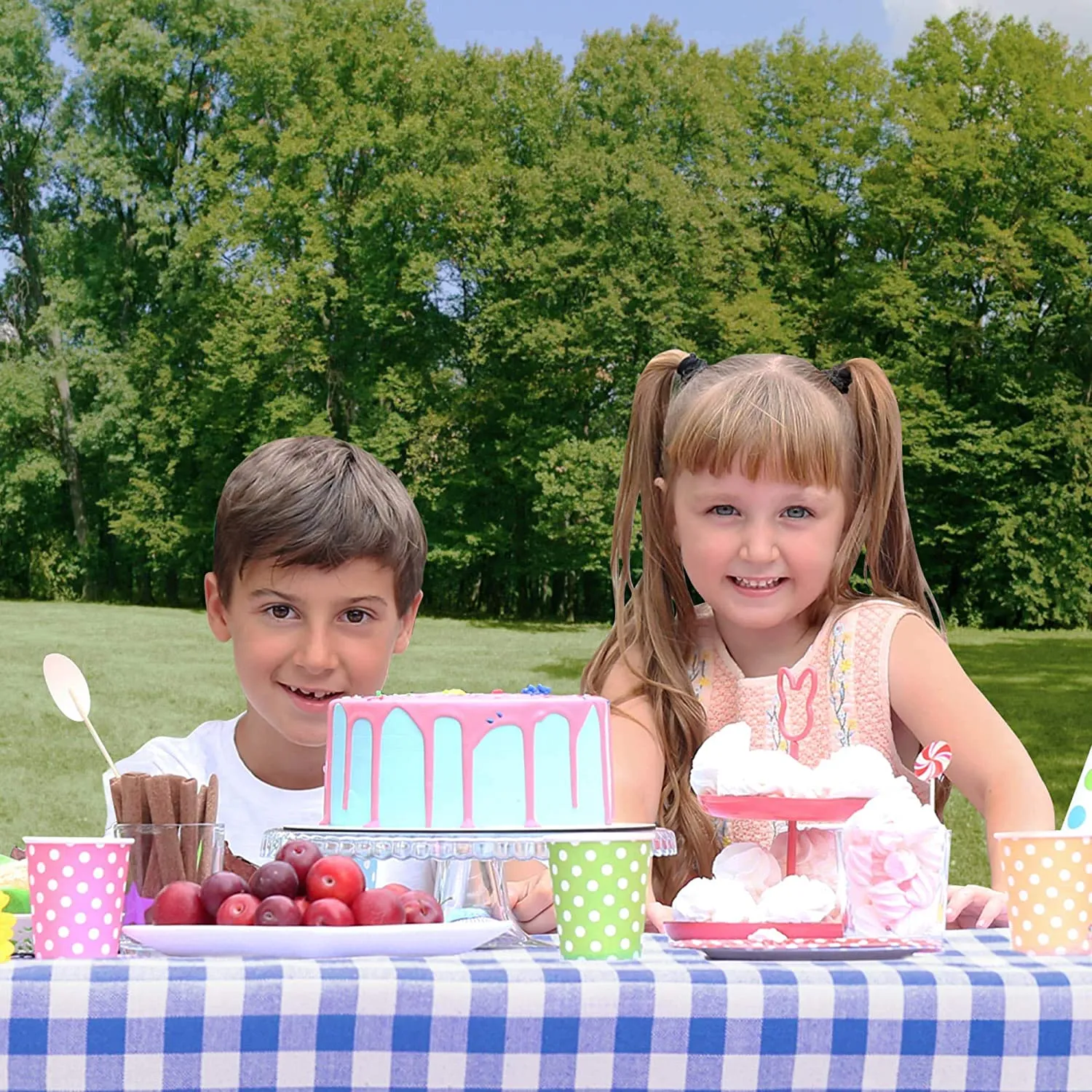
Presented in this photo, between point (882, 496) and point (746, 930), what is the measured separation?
1.25m

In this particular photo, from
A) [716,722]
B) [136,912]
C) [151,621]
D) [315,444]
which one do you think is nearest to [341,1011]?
[136,912]

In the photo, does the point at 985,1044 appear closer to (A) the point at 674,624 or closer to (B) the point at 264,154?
(A) the point at 674,624

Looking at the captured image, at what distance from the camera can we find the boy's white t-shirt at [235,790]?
2826 millimetres

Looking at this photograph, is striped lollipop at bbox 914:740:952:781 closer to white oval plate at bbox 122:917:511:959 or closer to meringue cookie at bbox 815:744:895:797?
meringue cookie at bbox 815:744:895:797

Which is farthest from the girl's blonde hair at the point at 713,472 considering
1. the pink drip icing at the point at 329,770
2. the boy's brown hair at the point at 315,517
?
the pink drip icing at the point at 329,770

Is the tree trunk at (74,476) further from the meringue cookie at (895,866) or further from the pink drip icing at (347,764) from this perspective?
the meringue cookie at (895,866)

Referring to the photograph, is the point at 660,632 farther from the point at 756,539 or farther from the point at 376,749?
the point at 376,749

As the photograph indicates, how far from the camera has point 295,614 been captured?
2.78m

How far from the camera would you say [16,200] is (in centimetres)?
3575

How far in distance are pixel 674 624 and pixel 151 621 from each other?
93.2 ft

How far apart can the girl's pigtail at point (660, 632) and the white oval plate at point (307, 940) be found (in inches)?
46.1

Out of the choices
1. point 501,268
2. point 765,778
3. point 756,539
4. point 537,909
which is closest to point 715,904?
point 765,778

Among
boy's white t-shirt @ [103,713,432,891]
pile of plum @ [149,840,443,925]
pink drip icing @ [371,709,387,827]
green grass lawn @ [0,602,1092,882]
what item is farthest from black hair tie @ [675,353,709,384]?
green grass lawn @ [0,602,1092,882]

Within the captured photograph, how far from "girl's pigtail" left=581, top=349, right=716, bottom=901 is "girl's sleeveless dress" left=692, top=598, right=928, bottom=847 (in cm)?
6
